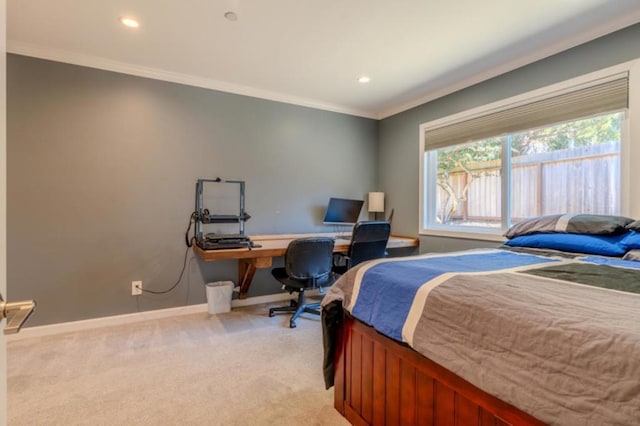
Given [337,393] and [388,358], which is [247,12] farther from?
[337,393]

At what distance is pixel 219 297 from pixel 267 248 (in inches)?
34.3

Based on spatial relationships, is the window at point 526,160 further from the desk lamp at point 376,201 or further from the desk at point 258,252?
the desk at point 258,252

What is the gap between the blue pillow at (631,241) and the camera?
1.75 m

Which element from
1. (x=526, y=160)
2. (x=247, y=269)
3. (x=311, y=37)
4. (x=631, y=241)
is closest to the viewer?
(x=631, y=241)

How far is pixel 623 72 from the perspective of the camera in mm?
2189

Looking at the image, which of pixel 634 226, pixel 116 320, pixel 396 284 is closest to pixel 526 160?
pixel 634 226

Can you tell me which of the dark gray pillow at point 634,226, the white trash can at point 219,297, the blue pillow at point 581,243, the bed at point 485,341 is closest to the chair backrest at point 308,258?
the white trash can at point 219,297

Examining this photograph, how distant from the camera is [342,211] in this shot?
392 cm

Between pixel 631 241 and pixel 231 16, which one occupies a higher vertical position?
pixel 231 16

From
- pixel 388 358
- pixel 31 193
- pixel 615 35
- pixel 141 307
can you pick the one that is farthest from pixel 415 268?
pixel 31 193

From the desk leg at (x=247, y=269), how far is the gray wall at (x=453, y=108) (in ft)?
6.49

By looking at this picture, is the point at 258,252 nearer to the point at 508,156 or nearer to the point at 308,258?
the point at 308,258

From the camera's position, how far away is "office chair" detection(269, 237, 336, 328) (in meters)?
2.73

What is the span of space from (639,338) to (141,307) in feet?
11.3
